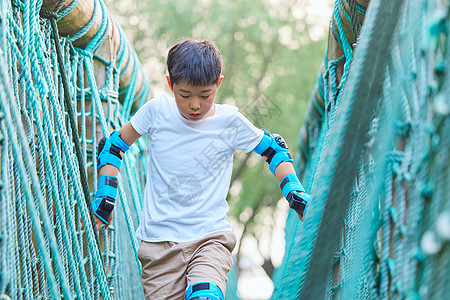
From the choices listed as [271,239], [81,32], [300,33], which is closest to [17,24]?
[81,32]

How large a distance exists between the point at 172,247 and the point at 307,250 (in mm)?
592

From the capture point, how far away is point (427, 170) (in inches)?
22.5

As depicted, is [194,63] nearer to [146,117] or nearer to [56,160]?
[146,117]

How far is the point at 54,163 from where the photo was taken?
48.0 inches

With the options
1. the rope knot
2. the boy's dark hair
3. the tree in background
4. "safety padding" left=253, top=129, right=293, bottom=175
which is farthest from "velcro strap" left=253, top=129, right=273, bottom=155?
the tree in background

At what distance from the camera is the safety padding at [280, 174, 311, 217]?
4.38 feet

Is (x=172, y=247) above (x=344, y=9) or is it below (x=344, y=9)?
below

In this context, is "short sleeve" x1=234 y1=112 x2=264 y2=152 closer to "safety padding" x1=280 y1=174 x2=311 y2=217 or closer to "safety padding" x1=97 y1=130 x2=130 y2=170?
"safety padding" x1=280 y1=174 x2=311 y2=217

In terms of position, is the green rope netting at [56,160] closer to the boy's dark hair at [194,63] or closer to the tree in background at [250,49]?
the boy's dark hair at [194,63]

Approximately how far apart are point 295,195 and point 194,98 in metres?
0.37

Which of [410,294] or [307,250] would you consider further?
[307,250]

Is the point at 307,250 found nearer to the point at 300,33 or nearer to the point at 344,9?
the point at 344,9

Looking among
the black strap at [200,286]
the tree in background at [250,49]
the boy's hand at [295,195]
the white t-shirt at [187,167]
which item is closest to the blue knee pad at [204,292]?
the black strap at [200,286]

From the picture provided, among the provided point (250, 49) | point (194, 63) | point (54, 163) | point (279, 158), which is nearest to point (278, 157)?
point (279, 158)
